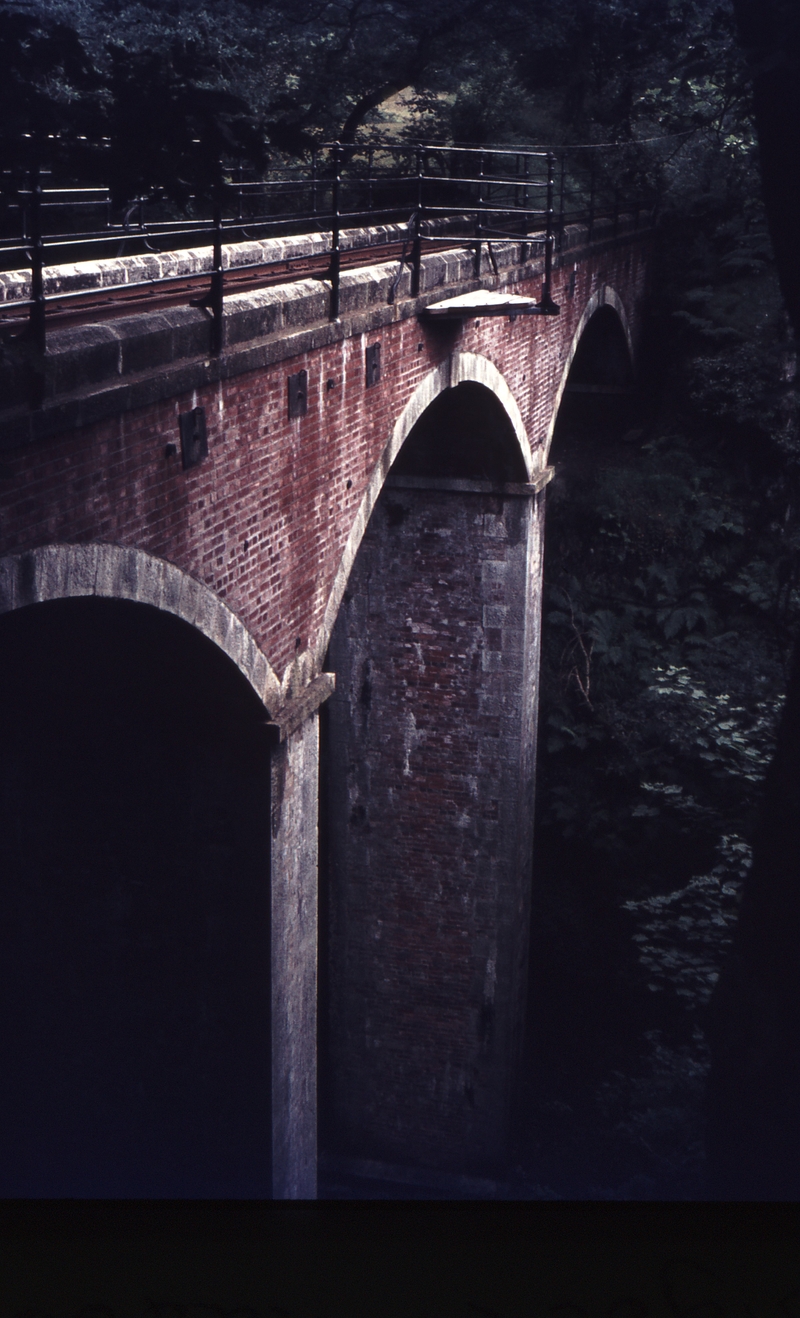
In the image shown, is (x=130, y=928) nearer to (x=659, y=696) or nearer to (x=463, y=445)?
(x=463, y=445)

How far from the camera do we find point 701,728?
35.7ft

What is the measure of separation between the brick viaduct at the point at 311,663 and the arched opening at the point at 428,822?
0.03 m

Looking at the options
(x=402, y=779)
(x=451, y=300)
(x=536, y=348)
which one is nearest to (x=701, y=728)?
(x=402, y=779)

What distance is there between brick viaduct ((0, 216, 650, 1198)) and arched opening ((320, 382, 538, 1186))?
1.0 inches

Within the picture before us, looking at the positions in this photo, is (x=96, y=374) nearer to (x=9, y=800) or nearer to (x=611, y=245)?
(x=9, y=800)

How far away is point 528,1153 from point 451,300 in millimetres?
7546

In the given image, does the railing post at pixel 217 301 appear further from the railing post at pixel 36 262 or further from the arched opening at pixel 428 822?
the arched opening at pixel 428 822

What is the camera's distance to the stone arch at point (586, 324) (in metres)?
11.3

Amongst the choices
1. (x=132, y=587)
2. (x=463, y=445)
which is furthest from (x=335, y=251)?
(x=463, y=445)

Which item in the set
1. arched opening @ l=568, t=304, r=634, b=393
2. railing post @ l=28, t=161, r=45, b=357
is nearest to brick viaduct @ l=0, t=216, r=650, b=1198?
railing post @ l=28, t=161, r=45, b=357

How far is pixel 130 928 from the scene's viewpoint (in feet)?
20.6

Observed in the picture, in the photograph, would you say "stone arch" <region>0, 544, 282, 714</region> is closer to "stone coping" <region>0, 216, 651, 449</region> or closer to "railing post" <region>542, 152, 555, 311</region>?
"stone coping" <region>0, 216, 651, 449</region>

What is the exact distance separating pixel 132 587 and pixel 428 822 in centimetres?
652

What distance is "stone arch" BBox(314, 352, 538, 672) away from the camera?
21.2 ft
